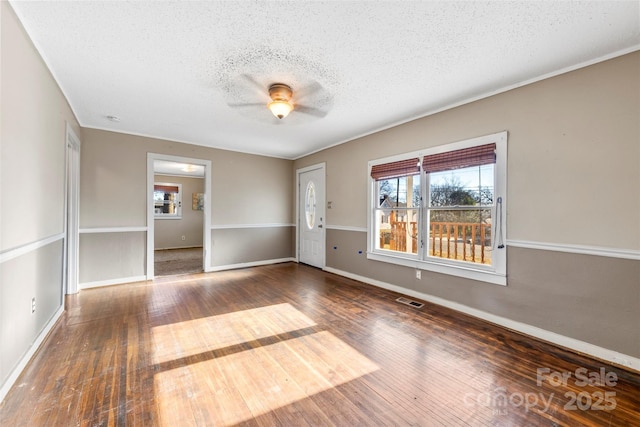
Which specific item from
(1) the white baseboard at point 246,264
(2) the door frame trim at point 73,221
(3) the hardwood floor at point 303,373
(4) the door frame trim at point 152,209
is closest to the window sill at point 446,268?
(3) the hardwood floor at point 303,373

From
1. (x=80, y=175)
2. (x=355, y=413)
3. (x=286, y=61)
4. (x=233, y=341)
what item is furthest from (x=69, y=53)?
(x=355, y=413)

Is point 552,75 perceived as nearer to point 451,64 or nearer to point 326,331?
point 451,64

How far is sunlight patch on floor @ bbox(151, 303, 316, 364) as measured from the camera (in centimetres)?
226

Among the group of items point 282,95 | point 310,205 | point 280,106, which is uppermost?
point 282,95

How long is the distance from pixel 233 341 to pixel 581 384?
265 centimetres

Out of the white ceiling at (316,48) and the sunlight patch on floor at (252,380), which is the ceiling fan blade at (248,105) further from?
the sunlight patch on floor at (252,380)

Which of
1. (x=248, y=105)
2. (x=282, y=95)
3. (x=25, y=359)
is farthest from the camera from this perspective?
(x=248, y=105)

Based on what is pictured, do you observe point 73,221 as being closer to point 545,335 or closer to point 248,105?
point 248,105

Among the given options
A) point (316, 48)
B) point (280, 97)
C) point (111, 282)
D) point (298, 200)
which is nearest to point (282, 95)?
point (280, 97)

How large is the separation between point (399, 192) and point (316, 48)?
2.36 meters

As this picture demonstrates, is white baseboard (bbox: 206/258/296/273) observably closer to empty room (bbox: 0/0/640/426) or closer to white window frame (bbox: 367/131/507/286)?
empty room (bbox: 0/0/640/426)

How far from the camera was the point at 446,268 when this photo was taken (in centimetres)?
319

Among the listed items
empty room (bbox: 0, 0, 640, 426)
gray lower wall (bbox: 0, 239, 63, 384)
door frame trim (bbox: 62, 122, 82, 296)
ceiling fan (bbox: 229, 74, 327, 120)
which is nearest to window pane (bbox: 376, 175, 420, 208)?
empty room (bbox: 0, 0, 640, 426)

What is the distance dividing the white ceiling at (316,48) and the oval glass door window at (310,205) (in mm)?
2470
